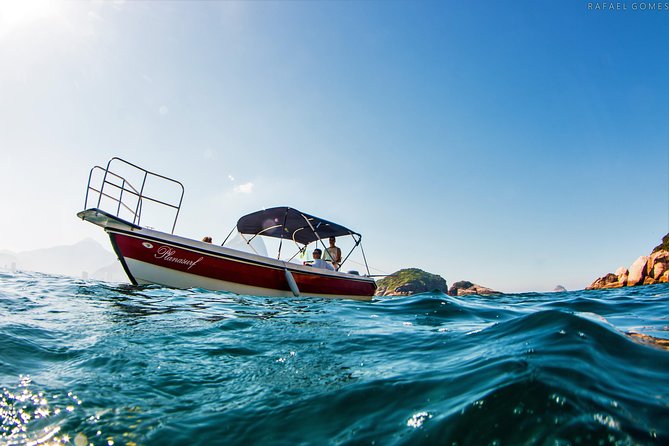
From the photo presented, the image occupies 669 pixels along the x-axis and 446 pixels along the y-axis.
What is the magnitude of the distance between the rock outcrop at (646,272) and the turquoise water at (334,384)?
48.6 metres

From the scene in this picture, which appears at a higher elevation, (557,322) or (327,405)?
(557,322)

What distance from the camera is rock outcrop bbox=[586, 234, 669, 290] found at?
39188 mm

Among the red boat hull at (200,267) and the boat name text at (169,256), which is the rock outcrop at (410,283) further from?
the boat name text at (169,256)

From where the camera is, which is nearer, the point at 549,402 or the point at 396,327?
the point at 549,402

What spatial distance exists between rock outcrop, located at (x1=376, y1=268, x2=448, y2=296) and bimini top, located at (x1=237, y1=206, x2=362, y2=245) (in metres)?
74.1

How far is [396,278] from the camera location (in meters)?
96.1

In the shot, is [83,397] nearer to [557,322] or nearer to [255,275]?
[557,322]

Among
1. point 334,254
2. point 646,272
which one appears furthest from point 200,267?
point 646,272

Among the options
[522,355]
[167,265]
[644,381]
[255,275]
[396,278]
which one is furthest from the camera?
[396,278]

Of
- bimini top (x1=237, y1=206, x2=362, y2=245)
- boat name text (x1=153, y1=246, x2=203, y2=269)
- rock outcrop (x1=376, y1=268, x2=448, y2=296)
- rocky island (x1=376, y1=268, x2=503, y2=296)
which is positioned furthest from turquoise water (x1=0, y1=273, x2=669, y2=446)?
rock outcrop (x1=376, y1=268, x2=448, y2=296)

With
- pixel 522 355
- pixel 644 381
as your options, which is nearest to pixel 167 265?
pixel 522 355

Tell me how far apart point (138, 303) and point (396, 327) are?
16.2 feet

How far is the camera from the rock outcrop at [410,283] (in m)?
88.4

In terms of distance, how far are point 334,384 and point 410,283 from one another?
91.1m
